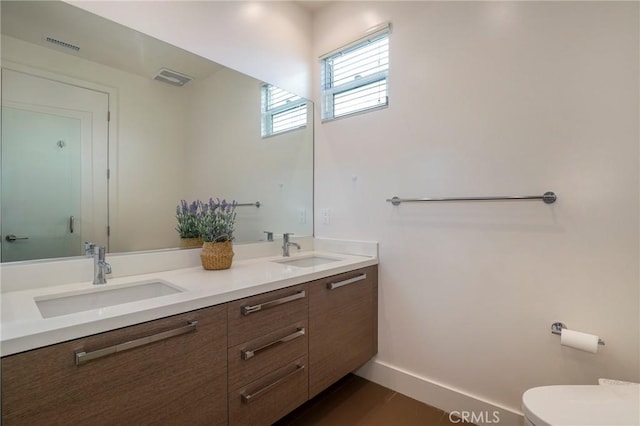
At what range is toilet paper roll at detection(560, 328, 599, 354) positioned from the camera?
3.96 feet

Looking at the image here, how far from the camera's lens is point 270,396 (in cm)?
130

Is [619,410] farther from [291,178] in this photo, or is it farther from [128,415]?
[291,178]

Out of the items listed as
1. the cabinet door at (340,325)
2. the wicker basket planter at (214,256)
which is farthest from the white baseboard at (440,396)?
the wicker basket planter at (214,256)

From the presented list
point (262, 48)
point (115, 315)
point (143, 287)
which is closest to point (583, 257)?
point (115, 315)

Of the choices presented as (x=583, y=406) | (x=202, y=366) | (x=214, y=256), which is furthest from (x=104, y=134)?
(x=583, y=406)

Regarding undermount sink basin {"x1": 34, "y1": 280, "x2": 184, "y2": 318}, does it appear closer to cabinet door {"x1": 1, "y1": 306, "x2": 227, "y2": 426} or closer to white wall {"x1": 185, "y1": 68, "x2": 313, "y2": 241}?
cabinet door {"x1": 1, "y1": 306, "x2": 227, "y2": 426}

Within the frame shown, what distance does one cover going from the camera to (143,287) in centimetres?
136

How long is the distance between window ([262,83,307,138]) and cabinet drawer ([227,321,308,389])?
140 centimetres

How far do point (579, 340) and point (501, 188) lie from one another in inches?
28.3

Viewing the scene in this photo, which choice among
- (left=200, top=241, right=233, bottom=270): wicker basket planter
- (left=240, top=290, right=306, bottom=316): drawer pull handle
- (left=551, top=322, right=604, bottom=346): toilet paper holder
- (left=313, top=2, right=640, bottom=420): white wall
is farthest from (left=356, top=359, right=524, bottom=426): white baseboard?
(left=200, top=241, right=233, bottom=270): wicker basket planter

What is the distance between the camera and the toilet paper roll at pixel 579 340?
1.21 metres

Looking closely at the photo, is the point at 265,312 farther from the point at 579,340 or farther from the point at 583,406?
the point at 579,340

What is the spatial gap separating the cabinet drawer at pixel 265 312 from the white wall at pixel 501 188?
0.76 meters

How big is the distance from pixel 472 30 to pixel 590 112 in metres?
0.72
